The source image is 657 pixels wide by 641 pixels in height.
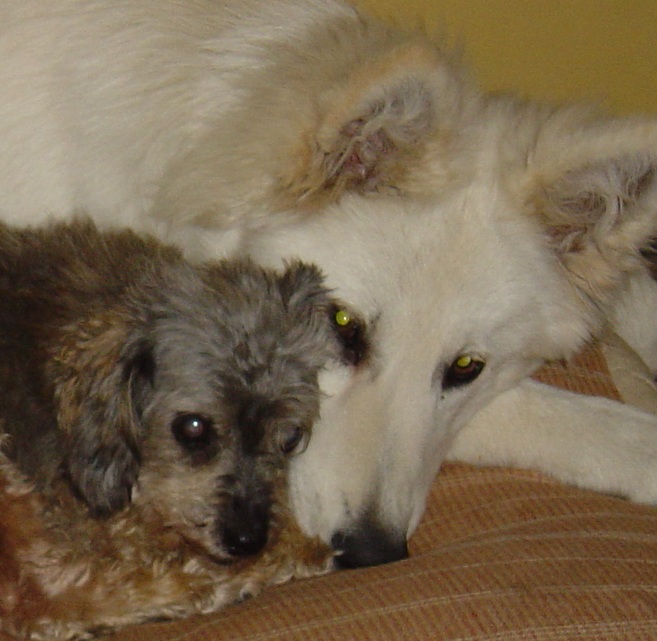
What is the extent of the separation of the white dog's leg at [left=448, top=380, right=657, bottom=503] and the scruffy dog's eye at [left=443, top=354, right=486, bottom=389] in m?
0.24

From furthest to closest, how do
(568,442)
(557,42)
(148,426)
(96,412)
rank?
(557,42) → (568,442) → (148,426) → (96,412)

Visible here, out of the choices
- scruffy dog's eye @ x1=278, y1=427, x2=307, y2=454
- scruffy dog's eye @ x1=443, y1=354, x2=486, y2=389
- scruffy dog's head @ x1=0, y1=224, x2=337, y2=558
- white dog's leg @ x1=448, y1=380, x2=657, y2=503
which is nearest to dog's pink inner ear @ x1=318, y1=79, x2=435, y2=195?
scruffy dog's head @ x1=0, y1=224, x2=337, y2=558

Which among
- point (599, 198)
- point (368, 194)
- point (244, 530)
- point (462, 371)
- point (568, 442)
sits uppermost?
point (599, 198)

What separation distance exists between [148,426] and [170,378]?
0.12m

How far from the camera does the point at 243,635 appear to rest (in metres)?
1.92

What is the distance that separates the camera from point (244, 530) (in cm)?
222

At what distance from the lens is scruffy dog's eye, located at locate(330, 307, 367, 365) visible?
7.68 feet

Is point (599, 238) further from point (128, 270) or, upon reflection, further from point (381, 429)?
point (128, 270)

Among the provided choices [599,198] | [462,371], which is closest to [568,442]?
[462,371]

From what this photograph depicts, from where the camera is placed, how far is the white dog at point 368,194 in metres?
2.22

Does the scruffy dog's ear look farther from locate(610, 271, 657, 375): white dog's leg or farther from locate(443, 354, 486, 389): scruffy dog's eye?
locate(610, 271, 657, 375): white dog's leg

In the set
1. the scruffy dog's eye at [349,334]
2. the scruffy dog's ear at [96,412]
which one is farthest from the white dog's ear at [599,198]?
the scruffy dog's ear at [96,412]

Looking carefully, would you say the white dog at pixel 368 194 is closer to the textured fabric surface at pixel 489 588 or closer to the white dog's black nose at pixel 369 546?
the white dog's black nose at pixel 369 546

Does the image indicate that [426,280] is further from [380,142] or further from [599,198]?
[599,198]
